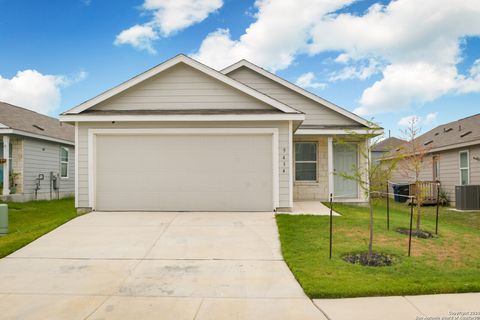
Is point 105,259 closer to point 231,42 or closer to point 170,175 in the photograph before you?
point 170,175

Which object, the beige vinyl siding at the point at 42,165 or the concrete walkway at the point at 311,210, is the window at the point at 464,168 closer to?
the concrete walkway at the point at 311,210

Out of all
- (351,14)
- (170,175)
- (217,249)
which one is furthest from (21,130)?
(351,14)

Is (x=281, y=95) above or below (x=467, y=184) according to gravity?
above

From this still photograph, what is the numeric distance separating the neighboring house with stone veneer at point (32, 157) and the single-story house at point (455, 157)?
1696cm

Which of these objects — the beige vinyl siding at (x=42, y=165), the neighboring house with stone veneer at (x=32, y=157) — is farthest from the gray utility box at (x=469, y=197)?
the beige vinyl siding at (x=42, y=165)

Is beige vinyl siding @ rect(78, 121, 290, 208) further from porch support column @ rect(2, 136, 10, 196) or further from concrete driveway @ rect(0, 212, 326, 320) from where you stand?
porch support column @ rect(2, 136, 10, 196)

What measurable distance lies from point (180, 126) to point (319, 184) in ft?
21.6

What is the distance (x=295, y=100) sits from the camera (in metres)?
15.0

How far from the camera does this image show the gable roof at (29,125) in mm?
16062

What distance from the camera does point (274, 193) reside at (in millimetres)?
10609

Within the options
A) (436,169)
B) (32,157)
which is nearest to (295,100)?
(436,169)

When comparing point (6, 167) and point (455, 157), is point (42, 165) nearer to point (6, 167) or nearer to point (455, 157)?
point (6, 167)

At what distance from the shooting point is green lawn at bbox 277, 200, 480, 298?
509cm

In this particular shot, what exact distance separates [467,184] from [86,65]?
17.8m
